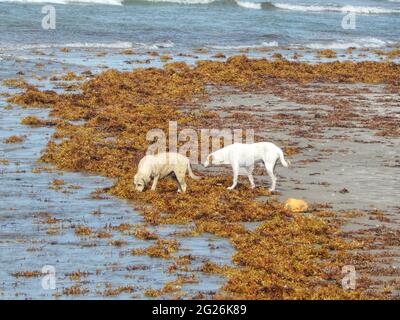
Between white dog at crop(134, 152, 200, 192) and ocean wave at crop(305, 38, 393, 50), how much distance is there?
40.5 metres

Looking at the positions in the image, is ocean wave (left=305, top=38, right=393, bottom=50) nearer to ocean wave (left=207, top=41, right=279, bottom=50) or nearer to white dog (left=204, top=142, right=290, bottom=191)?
ocean wave (left=207, top=41, right=279, bottom=50)

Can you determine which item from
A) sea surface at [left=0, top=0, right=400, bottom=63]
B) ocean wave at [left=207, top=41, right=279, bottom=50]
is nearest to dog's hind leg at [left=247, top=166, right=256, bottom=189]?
sea surface at [left=0, top=0, right=400, bottom=63]

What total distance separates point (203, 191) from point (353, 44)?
149 feet

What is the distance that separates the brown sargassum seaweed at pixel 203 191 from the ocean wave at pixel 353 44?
68.5 ft

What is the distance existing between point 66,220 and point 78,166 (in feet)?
14.0

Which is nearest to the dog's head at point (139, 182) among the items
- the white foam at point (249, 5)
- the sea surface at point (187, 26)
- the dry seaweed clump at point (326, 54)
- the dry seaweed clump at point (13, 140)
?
the dry seaweed clump at point (13, 140)

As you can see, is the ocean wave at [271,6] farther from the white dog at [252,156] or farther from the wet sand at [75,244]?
the white dog at [252,156]

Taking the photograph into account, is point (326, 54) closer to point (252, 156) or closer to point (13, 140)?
point (13, 140)

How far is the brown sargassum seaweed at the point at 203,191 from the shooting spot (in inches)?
515

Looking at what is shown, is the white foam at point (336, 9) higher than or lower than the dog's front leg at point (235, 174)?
lower

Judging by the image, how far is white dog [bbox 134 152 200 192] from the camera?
17.7m

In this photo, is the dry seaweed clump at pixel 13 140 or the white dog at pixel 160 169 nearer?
the white dog at pixel 160 169

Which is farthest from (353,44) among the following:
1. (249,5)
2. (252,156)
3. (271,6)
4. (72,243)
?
(72,243)

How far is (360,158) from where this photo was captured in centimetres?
2145
